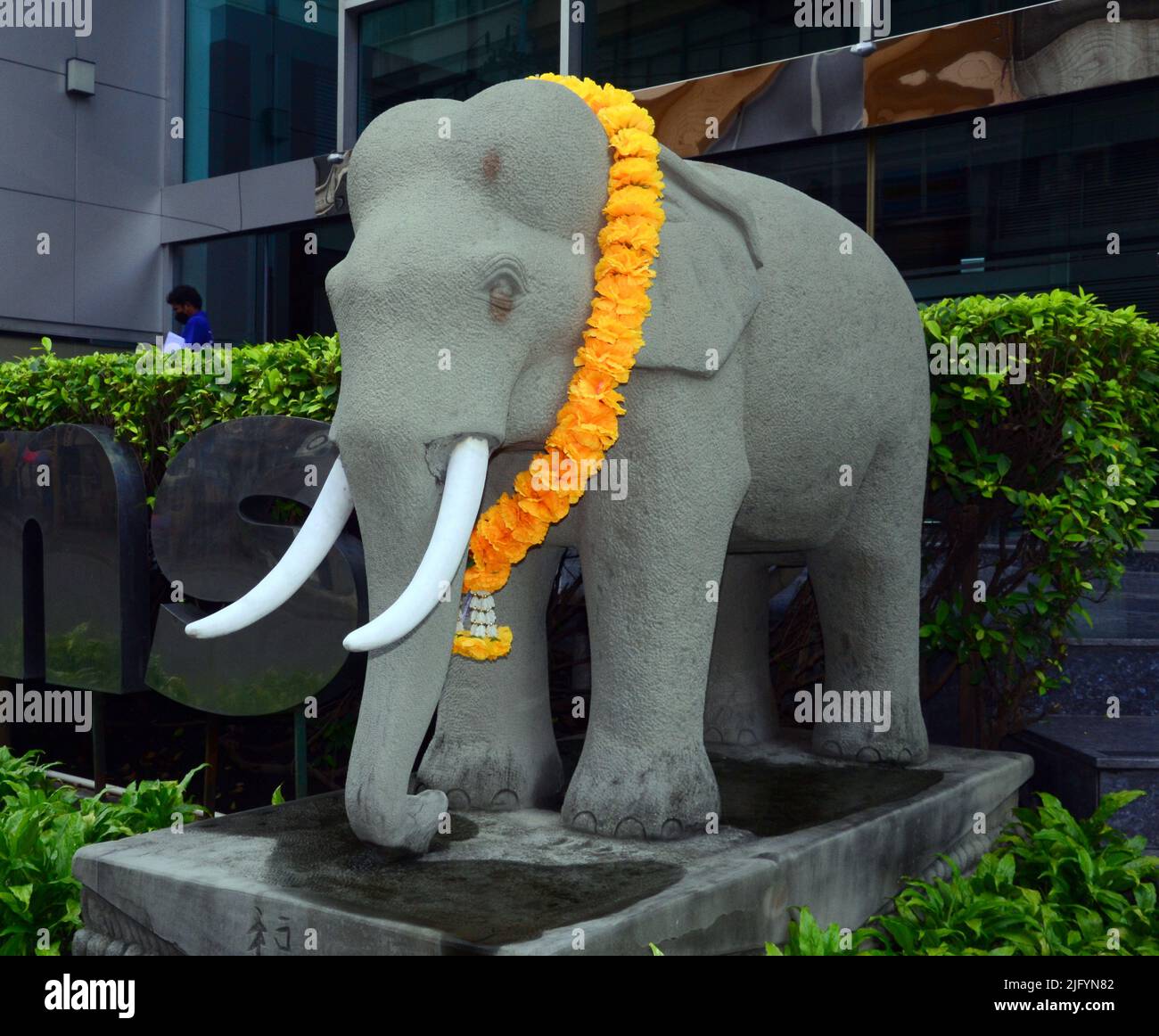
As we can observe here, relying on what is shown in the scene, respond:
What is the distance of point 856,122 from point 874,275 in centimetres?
527

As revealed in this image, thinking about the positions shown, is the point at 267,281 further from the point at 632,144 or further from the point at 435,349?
the point at 435,349

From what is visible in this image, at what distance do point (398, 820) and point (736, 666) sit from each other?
1.88 meters

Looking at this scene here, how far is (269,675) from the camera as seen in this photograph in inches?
192

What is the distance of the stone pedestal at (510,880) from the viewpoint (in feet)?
9.04

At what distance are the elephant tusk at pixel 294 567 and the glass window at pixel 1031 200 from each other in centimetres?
625

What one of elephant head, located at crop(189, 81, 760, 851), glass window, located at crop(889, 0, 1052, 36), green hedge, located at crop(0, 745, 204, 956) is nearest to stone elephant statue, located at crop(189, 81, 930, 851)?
elephant head, located at crop(189, 81, 760, 851)

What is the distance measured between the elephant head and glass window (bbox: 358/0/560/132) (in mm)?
8287

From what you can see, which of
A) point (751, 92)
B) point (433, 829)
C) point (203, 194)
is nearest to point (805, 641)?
point (433, 829)

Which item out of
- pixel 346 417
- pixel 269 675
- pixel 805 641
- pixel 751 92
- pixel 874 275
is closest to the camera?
pixel 346 417

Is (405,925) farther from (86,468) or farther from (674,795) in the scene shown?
(86,468)

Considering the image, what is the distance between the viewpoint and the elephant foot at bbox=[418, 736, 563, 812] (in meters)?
3.69
